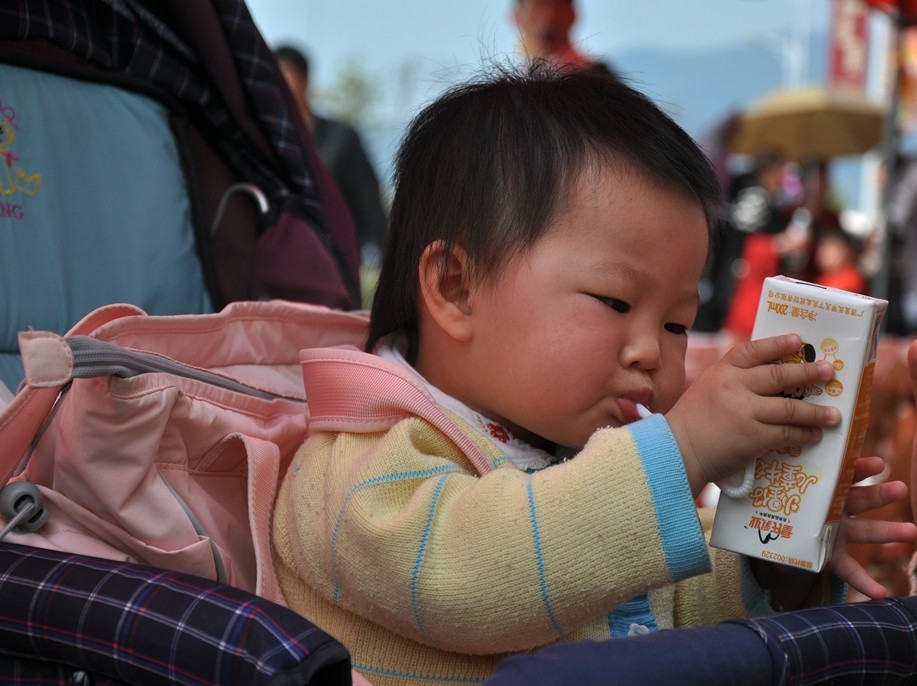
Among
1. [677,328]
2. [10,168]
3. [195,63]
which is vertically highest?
[195,63]

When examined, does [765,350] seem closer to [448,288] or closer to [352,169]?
[448,288]

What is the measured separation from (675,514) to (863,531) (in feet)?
1.01

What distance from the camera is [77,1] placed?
163 cm

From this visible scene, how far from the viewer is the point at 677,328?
1.30 meters

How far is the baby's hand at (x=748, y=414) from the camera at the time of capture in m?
A: 1.04

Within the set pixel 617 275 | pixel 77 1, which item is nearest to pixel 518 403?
pixel 617 275

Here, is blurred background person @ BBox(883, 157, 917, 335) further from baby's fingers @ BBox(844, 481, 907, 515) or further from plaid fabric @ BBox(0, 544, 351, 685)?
plaid fabric @ BBox(0, 544, 351, 685)

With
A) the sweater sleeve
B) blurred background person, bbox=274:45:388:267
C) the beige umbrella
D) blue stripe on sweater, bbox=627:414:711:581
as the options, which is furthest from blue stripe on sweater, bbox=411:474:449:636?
the beige umbrella

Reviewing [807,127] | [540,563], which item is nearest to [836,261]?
[807,127]

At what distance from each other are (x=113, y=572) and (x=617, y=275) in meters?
0.61

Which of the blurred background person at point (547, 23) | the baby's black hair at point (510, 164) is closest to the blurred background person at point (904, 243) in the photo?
the blurred background person at point (547, 23)

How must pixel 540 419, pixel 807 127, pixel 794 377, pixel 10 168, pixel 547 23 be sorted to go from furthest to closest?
pixel 807 127, pixel 547 23, pixel 10 168, pixel 540 419, pixel 794 377

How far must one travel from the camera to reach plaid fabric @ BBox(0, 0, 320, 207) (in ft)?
5.40

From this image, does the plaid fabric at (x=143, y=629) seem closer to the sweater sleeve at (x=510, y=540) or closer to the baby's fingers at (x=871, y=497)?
the sweater sleeve at (x=510, y=540)
